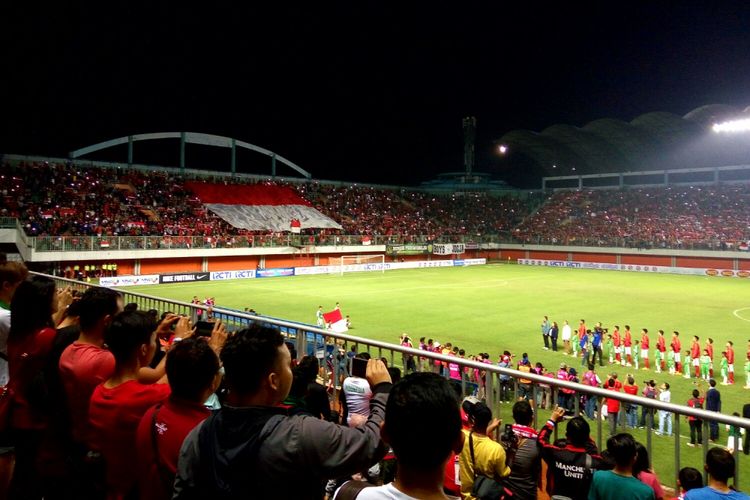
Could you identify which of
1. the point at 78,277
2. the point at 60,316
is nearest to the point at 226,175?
the point at 78,277

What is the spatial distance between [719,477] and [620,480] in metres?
0.64

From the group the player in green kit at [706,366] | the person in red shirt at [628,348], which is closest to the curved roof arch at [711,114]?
the person in red shirt at [628,348]

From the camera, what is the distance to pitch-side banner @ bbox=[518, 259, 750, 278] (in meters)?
53.2

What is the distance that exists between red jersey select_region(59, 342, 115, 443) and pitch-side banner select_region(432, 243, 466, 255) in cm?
6043

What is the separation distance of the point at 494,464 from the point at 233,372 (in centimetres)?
241

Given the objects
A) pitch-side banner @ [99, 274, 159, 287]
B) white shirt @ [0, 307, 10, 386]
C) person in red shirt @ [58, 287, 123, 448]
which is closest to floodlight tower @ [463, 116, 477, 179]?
pitch-side banner @ [99, 274, 159, 287]

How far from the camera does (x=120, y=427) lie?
3.23m

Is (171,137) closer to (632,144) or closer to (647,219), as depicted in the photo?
(632,144)

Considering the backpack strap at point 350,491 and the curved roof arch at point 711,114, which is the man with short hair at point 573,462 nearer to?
the backpack strap at point 350,491

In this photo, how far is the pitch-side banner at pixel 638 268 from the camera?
5325 cm

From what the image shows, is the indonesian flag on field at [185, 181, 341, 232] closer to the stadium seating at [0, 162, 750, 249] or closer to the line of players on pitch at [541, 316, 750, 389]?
the stadium seating at [0, 162, 750, 249]

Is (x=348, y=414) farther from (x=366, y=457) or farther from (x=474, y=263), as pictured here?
(x=474, y=263)

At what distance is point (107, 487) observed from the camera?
131 inches

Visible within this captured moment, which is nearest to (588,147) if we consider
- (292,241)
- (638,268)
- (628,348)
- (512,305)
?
(638,268)
